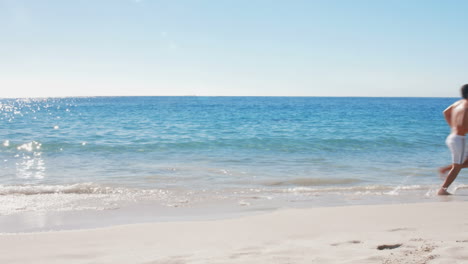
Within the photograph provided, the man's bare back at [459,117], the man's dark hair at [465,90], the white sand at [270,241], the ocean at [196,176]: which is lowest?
the ocean at [196,176]

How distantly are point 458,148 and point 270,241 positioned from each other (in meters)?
4.23

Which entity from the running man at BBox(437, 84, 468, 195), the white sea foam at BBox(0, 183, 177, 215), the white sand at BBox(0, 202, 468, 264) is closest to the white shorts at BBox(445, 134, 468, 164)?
the running man at BBox(437, 84, 468, 195)

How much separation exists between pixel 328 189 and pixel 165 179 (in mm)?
3609

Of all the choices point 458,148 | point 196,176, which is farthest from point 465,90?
point 196,176

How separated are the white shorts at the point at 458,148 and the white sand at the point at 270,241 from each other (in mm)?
1418

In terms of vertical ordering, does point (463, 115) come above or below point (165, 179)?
above

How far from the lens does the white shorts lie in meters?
6.55

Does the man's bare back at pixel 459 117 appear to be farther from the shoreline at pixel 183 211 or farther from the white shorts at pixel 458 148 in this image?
the shoreline at pixel 183 211

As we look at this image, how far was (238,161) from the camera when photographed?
11430 mm

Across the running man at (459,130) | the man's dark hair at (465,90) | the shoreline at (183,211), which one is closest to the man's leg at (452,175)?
the running man at (459,130)

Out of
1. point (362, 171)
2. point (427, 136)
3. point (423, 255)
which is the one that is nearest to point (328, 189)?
point (362, 171)

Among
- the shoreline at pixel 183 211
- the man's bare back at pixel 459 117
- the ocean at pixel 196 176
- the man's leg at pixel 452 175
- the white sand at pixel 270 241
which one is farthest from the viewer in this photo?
the man's leg at pixel 452 175

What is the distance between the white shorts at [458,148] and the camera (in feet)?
21.5

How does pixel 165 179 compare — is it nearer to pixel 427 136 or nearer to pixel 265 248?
pixel 265 248
